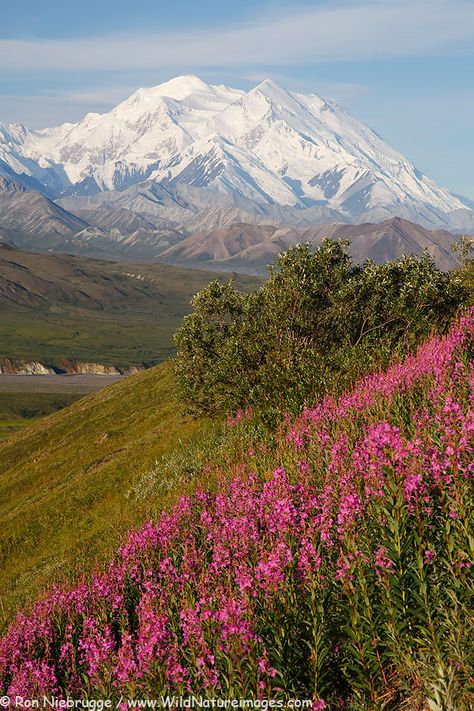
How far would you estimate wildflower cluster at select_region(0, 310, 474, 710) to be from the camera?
7.95 m

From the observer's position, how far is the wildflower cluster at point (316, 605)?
7945mm

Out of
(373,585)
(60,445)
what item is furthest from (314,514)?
(60,445)

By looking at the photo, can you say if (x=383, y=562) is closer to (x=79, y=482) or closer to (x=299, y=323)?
(x=299, y=323)

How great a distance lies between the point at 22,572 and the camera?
1203 inches

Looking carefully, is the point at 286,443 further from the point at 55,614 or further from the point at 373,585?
the point at 373,585

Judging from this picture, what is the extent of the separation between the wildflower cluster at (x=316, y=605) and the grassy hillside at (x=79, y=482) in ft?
17.6

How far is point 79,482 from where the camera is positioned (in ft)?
145

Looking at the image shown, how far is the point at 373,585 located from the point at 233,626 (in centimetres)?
197

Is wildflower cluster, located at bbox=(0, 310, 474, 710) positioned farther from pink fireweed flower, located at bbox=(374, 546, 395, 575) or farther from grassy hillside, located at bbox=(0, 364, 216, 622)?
grassy hillside, located at bbox=(0, 364, 216, 622)

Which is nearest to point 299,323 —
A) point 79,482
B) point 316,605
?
point 79,482

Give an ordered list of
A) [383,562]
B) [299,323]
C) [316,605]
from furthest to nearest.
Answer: [299,323] → [316,605] → [383,562]

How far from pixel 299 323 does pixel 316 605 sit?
2988cm

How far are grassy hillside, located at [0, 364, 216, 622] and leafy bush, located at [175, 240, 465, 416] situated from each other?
378 centimetres

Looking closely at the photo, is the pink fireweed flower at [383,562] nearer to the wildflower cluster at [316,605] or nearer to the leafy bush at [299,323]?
the wildflower cluster at [316,605]
